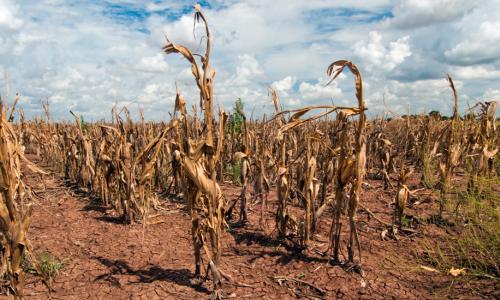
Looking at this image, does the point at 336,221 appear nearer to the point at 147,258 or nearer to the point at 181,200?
the point at 147,258

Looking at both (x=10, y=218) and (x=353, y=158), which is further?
(x=353, y=158)

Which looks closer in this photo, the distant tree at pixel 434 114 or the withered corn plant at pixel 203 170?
the withered corn plant at pixel 203 170

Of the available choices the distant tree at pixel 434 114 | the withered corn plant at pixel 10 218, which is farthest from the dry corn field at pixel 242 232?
the distant tree at pixel 434 114

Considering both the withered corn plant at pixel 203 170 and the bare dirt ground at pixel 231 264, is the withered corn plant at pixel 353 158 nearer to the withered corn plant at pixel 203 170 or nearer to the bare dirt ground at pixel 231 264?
the bare dirt ground at pixel 231 264

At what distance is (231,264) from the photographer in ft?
12.5

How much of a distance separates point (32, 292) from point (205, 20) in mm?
2871

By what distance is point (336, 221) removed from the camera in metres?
3.43

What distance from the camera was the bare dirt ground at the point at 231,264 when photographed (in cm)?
325

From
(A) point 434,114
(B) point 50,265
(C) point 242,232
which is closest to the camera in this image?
(B) point 50,265

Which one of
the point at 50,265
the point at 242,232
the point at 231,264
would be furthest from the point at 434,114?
the point at 50,265

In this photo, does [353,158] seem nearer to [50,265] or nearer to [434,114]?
[50,265]

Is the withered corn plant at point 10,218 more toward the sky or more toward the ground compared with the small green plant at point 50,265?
more toward the sky

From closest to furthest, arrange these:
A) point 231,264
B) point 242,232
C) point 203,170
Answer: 1. point 203,170
2. point 231,264
3. point 242,232

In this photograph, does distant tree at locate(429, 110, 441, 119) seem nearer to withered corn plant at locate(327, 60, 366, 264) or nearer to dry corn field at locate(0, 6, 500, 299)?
dry corn field at locate(0, 6, 500, 299)
